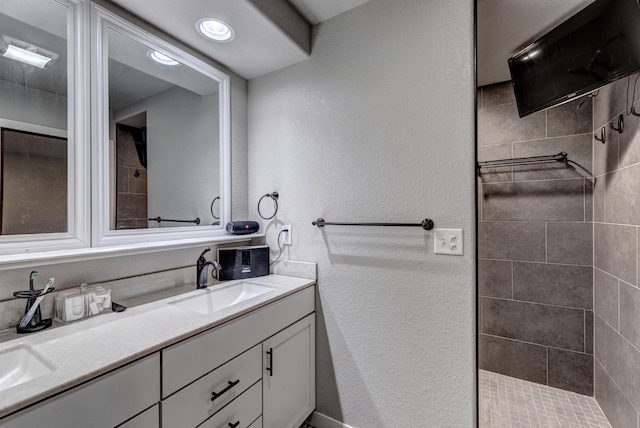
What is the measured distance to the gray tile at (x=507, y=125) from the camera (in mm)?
2113

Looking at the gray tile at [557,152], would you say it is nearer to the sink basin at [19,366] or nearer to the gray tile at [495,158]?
the gray tile at [495,158]

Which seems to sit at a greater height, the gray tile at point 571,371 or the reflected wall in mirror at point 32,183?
the reflected wall in mirror at point 32,183

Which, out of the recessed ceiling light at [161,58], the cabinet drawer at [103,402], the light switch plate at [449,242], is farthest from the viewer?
the recessed ceiling light at [161,58]

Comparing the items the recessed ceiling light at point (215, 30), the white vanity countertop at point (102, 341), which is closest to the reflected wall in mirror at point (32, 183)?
the white vanity countertop at point (102, 341)

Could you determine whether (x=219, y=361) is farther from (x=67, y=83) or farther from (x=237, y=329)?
(x=67, y=83)

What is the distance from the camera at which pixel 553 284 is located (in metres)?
→ 2.04

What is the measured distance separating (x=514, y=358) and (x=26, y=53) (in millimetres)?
3292

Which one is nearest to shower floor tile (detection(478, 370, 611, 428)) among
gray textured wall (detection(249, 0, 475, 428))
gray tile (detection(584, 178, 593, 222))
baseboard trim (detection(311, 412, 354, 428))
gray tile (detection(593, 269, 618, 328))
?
gray tile (detection(593, 269, 618, 328))

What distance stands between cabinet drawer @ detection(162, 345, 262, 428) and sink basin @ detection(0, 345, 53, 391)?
1.23 ft

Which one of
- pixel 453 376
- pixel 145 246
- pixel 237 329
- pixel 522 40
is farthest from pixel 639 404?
pixel 145 246

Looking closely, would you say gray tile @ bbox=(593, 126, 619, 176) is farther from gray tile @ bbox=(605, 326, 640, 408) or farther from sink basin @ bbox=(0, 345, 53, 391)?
sink basin @ bbox=(0, 345, 53, 391)

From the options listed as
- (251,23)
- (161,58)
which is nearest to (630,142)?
(251,23)

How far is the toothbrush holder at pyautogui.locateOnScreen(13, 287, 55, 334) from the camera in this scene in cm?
101

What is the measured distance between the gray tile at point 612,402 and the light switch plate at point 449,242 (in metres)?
1.16
